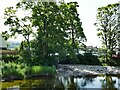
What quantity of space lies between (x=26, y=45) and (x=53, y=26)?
245cm

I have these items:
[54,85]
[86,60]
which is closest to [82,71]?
[86,60]

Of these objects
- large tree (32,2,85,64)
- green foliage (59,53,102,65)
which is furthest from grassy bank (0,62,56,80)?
green foliage (59,53,102,65)

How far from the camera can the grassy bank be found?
48.9ft

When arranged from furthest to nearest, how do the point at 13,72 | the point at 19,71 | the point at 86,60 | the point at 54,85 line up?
the point at 86,60
the point at 19,71
the point at 13,72
the point at 54,85

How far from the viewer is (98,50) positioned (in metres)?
30.3

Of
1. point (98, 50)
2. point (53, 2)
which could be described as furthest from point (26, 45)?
point (98, 50)

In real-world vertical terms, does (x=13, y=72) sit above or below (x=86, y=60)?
below

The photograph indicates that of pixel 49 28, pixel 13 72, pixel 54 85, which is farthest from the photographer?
pixel 49 28


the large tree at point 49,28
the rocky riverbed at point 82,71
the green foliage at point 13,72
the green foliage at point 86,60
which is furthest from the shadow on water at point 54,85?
the green foliage at point 86,60

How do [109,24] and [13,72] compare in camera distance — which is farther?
[109,24]

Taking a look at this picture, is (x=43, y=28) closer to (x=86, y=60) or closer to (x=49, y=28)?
(x=49, y=28)

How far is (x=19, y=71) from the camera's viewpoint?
15.4m

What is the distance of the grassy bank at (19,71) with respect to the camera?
14.9 metres

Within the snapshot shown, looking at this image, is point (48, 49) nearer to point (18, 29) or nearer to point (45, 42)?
point (45, 42)
